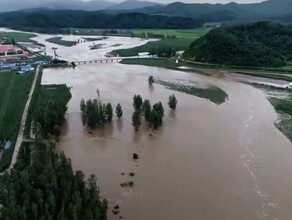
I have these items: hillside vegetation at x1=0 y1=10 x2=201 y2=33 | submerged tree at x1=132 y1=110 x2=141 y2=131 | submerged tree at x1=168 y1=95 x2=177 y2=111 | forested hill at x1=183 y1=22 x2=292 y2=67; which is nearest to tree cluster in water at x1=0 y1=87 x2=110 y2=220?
submerged tree at x1=132 y1=110 x2=141 y2=131

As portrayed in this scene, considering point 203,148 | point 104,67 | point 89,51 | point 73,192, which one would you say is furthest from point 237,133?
point 89,51

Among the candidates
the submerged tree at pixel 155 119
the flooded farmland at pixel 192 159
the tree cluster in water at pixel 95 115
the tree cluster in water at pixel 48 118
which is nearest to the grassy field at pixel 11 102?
the tree cluster in water at pixel 48 118

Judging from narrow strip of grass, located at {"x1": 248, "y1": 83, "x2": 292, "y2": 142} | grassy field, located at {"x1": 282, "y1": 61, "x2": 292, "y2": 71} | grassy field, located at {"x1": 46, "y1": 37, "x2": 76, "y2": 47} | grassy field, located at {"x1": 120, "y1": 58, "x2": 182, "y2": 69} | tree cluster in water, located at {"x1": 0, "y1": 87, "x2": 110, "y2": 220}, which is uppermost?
tree cluster in water, located at {"x1": 0, "y1": 87, "x2": 110, "y2": 220}

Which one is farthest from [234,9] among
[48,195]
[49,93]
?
[48,195]

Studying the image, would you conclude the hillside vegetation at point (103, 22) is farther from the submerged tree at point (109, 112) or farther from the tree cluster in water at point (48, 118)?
the tree cluster in water at point (48, 118)

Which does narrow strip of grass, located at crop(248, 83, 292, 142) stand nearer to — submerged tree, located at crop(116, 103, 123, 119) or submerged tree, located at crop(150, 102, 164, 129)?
submerged tree, located at crop(150, 102, 164, 129)

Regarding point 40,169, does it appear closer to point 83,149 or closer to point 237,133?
point 83,149
